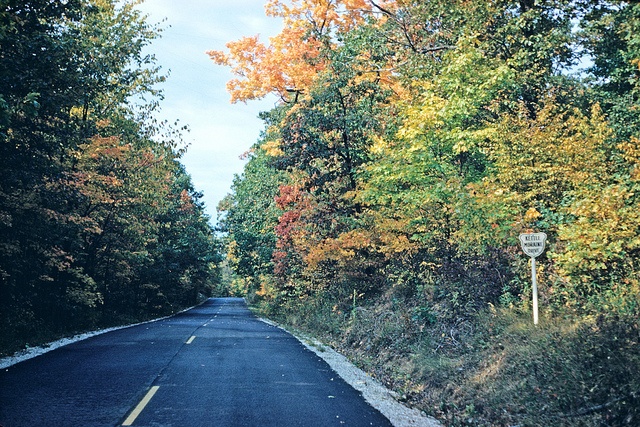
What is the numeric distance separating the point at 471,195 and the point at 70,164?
14822mm

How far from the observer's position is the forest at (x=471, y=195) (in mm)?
7652

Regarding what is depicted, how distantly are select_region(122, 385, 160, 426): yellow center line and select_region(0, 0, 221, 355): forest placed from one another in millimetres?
5699

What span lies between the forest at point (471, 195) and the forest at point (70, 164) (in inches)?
225

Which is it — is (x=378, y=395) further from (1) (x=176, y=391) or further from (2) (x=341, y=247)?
(2) (x=341, y=247)

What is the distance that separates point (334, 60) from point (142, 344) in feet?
37.9

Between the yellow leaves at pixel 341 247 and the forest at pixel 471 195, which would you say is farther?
the yellow leaves at pixel 341 247

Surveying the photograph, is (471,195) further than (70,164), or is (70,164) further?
(70,164)

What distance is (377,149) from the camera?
1633 centimetres

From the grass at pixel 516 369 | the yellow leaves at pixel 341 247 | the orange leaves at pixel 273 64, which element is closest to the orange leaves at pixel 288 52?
the orange leaves at pixel 273 64

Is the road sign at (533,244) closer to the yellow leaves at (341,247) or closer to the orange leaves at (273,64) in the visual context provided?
the yellow leaves at (341,247)

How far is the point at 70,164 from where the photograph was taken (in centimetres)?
1933

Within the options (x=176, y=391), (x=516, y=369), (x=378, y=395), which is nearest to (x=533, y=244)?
(x=516, y=369)

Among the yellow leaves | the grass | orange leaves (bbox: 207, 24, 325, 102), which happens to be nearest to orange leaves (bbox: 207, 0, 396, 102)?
orange leaves (bbox: 207, 24, 325, 102)

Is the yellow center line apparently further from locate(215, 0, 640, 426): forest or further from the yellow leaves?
the yellow leaves
